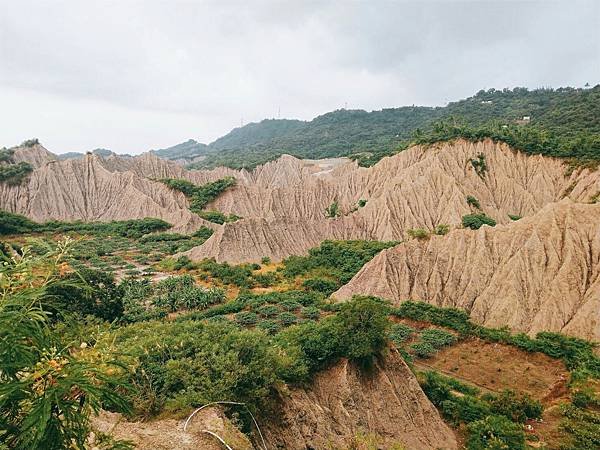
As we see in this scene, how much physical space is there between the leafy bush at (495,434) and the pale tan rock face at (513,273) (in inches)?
351

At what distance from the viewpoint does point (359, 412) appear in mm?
13383

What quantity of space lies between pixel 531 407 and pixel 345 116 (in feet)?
490

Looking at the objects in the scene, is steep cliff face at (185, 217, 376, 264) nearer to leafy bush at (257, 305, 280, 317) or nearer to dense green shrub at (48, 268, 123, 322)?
dense green shrub at (48, 268, 123, 322)

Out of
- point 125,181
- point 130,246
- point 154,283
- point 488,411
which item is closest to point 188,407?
point 488,411

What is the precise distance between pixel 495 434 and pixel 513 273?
12.0 metres

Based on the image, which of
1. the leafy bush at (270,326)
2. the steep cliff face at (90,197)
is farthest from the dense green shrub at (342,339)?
the steep cliff face at (90,197)

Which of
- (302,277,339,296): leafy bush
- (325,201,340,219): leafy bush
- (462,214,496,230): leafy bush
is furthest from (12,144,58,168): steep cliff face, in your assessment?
(462,214,496,230): leafy bush

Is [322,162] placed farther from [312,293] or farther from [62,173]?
[312,293]

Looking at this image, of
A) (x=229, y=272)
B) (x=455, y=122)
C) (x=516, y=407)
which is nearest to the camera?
(x=516, y=407)

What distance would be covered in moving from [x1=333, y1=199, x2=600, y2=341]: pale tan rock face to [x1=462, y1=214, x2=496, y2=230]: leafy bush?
12.6 m

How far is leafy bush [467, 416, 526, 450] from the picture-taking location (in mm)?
13359

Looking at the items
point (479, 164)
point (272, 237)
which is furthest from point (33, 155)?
point (479, 164)

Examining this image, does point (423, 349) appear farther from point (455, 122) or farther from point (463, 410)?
point (455, 122)

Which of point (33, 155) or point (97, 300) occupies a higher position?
point (33, 155)
